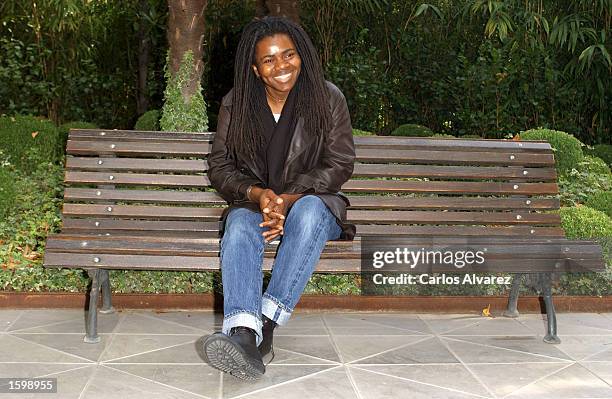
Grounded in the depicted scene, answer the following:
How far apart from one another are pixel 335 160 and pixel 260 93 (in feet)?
1.51

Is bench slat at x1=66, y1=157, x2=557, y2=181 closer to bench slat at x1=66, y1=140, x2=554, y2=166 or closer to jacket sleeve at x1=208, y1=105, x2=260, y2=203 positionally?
bench slat at x1=66, y1=140, x2=554, y2=166

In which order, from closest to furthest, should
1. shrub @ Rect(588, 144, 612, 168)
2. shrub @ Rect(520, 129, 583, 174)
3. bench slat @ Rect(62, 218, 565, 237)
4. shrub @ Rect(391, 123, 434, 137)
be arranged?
bench slat @ Rect(62, 218, 565, 237), shrub @ Rect(520, 129, 583, 174), shrub @ Rect(588, 144, 612, 168), shrub @ Rect(391, 123, 434, 137)

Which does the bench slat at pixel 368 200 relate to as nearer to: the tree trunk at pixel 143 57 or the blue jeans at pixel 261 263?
the blue jeans at pixel 261 263

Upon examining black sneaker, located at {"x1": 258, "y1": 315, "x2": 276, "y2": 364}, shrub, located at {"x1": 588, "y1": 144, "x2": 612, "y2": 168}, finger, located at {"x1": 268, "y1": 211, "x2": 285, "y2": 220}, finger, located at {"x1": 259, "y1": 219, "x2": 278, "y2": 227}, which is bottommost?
black sneaker, located at {"x1": 258, "y1": 315, "x2": 276, "y2": 364}

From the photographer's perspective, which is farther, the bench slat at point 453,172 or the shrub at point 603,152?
the shrub at point 603,152

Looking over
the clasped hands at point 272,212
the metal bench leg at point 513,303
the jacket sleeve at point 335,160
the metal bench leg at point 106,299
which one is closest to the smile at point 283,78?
the jacket sleeve at point 335,160

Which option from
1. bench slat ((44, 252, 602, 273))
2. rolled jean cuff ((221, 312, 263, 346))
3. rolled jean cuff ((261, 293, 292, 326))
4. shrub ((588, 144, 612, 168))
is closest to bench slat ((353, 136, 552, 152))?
bench slat ((44, 252, 602, 273))

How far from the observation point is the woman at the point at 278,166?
10.5 ft

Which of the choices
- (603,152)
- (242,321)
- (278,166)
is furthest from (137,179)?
(603,152)

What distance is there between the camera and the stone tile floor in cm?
305

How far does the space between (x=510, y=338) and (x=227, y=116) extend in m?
1.68

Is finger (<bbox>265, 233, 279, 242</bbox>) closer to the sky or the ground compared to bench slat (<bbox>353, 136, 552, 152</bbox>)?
closer to the ground

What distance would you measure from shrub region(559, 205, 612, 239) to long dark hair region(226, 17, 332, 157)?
2.04 m

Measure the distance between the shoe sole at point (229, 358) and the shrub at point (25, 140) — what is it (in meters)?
4.68
